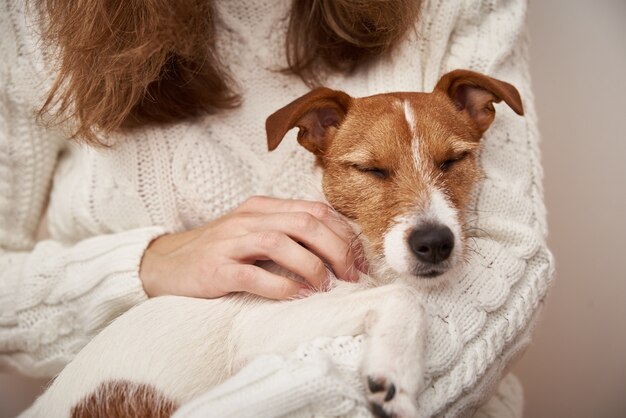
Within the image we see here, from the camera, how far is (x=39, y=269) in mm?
1528

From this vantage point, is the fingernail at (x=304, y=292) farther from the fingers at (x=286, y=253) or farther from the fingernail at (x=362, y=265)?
the fingernail at (x=362, y=265)

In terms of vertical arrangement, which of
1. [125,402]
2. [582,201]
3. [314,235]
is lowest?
[125,402]

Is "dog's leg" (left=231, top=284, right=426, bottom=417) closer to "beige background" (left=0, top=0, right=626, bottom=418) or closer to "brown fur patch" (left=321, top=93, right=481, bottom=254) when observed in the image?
"brown fur patch" (left=321, top=93, right=481, bottom=254)

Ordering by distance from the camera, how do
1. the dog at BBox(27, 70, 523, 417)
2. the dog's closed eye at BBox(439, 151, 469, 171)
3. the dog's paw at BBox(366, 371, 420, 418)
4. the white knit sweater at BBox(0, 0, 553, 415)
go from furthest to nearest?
the white knit sweater at BBox(0, 0, 553, 415)
the dog's closed eye at BBox(439, 151, 469, 171)
the dog at BBox(27, 70, 523, 417)
the dog's paw at BBox(366, 371, 420, 418)

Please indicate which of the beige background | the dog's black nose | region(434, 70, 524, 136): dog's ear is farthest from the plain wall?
the dog's black nose

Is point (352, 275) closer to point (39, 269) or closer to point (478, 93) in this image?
point (478, 93)

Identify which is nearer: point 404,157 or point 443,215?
point 443,215

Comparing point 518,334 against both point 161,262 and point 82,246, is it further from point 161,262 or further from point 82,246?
point 82,246

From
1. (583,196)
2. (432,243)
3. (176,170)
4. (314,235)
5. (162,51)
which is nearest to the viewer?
(432,243)

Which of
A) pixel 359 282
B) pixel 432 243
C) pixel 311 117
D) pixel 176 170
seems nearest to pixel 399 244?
pixel 432 243

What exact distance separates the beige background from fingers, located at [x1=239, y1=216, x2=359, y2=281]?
1354 millimetres

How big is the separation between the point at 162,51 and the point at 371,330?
0.89 m

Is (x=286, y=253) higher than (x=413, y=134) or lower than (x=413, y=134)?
lower

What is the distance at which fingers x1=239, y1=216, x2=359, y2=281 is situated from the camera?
4.09 ft
